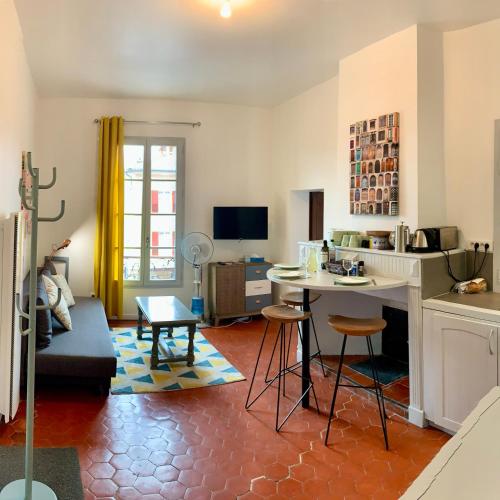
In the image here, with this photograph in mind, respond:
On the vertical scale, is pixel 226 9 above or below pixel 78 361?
above

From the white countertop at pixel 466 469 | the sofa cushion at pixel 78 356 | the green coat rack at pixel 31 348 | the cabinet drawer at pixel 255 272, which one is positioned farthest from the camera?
the cabinet drawer at pixel 255 272

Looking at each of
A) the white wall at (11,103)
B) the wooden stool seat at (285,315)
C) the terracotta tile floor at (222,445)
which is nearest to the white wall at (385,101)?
the wooden stool seat at (285,315)

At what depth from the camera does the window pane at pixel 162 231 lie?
594 centimetres

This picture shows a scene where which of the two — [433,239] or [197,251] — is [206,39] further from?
[197,251]

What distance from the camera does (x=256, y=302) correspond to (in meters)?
5.88

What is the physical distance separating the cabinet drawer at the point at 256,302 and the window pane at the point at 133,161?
216 centimetres

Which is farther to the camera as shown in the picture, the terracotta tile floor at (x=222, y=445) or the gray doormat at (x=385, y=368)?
the gray doormat at (x=385, y=368)

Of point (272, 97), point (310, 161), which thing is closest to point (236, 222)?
point (310, 161)

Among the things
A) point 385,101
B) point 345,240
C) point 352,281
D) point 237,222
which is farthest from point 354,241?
point 237,222

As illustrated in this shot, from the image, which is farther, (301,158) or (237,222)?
(237,222)

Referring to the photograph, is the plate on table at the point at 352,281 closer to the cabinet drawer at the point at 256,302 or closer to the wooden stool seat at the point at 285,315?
the wooden stool seat at the point at 285,315

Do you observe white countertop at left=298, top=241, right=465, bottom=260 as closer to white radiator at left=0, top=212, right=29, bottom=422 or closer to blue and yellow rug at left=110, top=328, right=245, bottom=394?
blue and yellow rug at left=110, top=328, right=245, bottom=394

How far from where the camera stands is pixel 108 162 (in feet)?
18.5

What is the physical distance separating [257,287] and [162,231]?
146 cm
